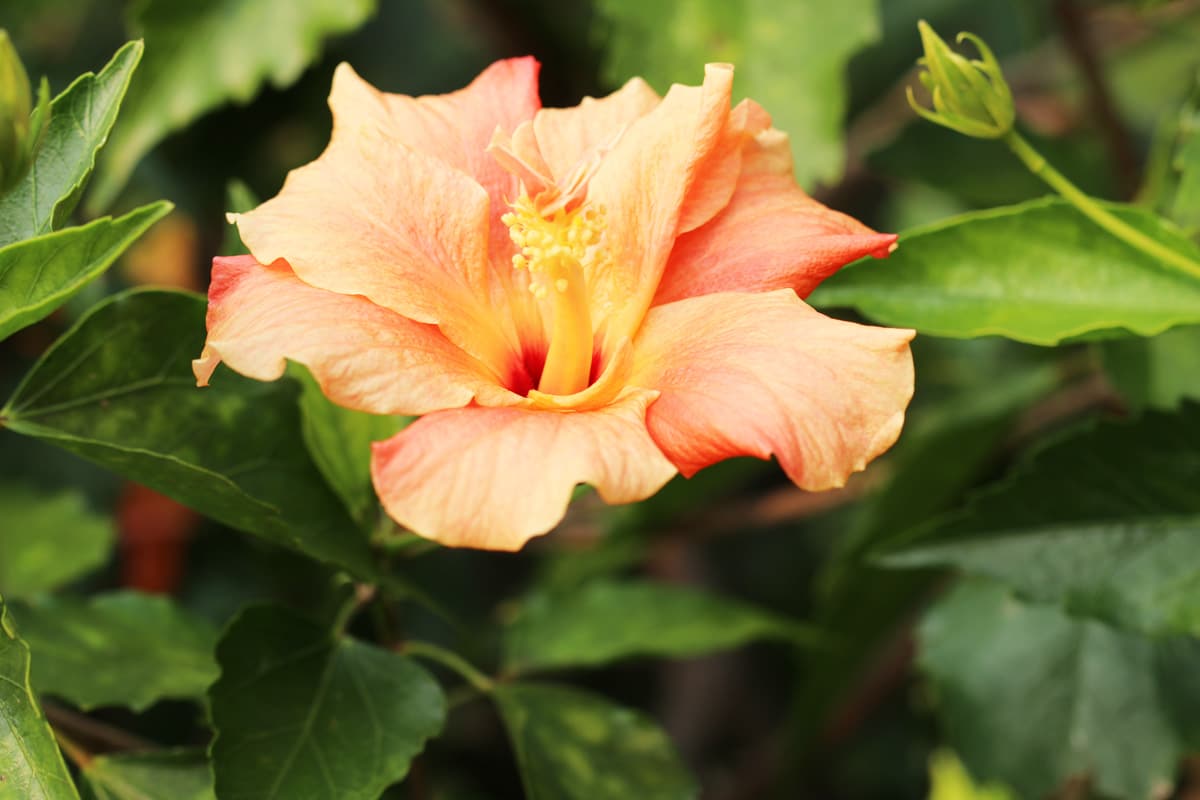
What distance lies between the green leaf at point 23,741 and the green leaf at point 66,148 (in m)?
0.23

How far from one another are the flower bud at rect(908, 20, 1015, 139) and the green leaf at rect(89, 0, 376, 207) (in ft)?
1.95

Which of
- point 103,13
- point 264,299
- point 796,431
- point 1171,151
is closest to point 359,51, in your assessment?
point 103,13

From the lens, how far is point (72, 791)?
0.65m

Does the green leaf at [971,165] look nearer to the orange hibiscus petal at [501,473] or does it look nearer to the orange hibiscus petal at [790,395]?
the orange hibiscus petal at [790,395]

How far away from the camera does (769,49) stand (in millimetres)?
1133

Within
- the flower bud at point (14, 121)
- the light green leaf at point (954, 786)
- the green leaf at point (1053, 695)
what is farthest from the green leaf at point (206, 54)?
the light green leaf at point (954, 786)

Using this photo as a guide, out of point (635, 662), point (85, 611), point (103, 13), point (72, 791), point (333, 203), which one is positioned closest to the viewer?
point (72, 791)

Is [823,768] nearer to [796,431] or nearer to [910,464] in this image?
[910,464]

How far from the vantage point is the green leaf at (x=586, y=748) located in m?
0.97

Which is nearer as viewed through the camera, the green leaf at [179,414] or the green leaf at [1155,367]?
the green leaf at [179,414]

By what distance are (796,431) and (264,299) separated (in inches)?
11.9

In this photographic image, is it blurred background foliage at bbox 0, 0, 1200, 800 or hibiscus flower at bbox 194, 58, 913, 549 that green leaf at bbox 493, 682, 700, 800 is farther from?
hibiscus flower at bbox 194, 58, 913, 549

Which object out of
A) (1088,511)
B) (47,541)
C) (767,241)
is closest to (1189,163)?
(1088,511)

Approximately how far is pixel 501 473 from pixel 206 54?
2.59ft
